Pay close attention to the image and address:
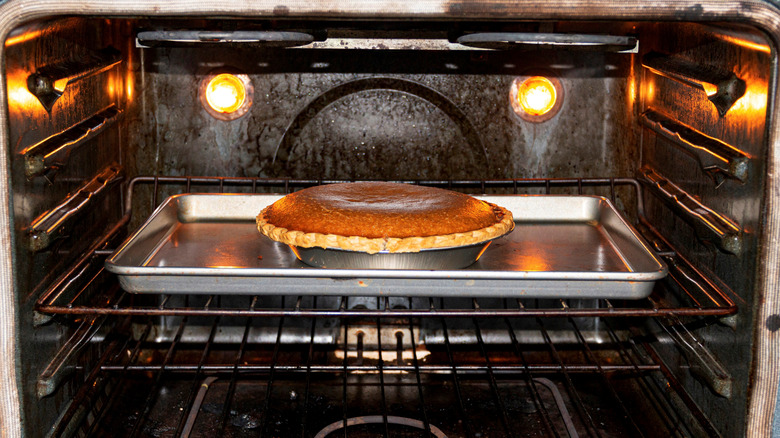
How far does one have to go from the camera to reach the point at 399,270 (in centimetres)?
135

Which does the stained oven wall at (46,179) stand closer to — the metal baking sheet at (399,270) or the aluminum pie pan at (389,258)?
the metal baking sheet at (399,270)

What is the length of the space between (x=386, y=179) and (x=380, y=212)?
58 cm

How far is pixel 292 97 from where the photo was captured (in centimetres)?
204

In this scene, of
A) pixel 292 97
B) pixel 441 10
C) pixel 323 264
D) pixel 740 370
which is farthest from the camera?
pixel 292 97

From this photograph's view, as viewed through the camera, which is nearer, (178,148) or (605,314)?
(605,314)

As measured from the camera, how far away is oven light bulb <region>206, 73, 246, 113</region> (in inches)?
80.0

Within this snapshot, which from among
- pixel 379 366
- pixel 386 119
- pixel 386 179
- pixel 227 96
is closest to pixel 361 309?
pixel 379 366

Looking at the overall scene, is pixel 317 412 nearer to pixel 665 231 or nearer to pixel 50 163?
pixel 50 163

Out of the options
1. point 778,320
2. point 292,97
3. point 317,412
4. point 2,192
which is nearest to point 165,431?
point 317,412

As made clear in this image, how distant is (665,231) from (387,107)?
Result: 0.87 m

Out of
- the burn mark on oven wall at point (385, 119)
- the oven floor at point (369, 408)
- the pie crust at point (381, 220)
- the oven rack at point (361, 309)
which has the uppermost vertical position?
the burn mark on oven wall at point (385, 119)

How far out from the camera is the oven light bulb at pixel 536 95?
80.7 inches

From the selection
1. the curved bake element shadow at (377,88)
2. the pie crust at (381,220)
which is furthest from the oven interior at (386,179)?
Result: the pie crust at (381,220)

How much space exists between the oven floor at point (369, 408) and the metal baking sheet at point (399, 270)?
13.2 inches
